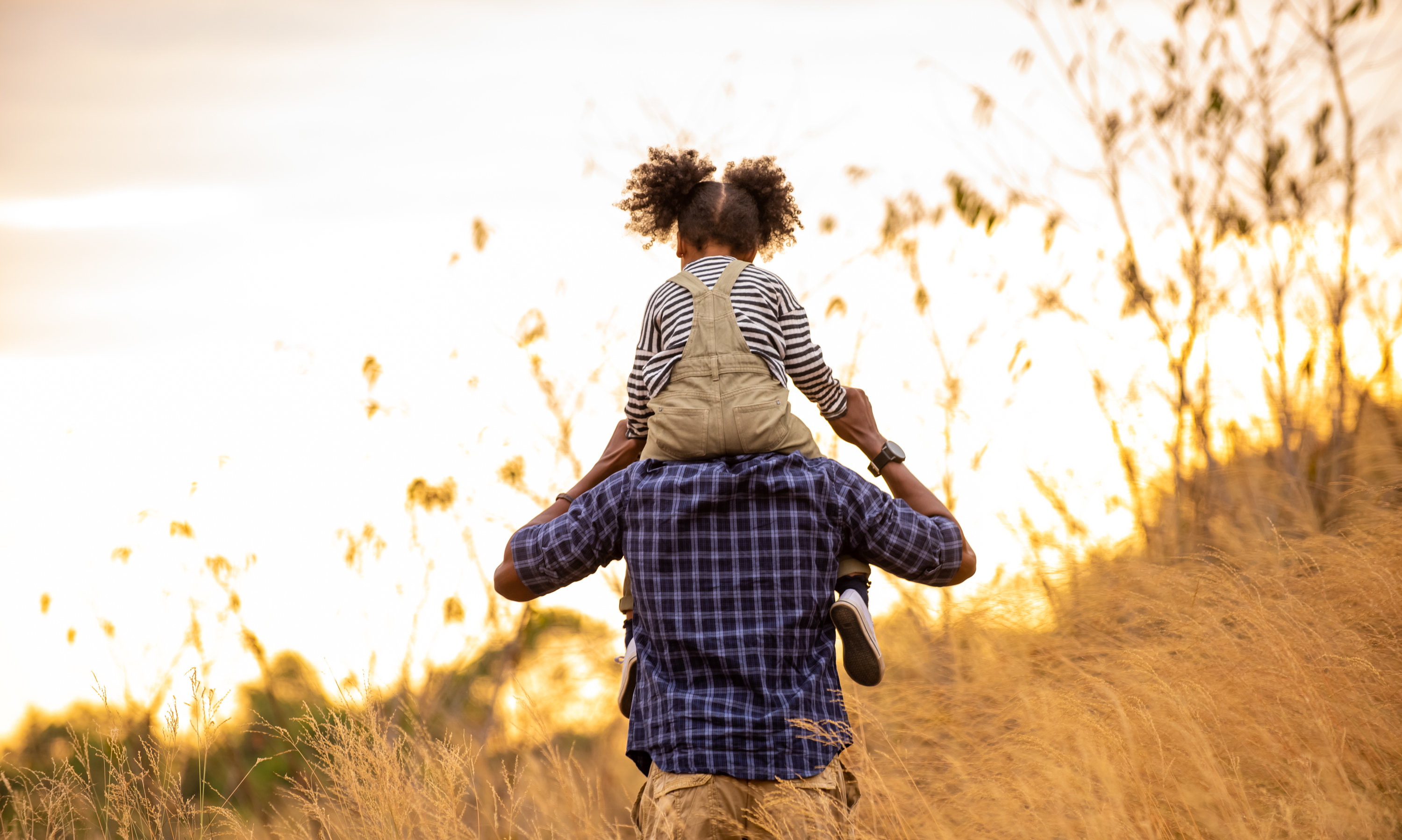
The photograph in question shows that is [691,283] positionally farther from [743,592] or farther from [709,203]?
[743,592]

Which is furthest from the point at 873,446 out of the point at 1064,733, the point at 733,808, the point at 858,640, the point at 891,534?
the point at 1064,733

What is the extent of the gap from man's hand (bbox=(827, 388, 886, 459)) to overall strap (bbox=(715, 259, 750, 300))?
40 centimetres

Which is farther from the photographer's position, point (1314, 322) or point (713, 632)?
point (1314, 322)

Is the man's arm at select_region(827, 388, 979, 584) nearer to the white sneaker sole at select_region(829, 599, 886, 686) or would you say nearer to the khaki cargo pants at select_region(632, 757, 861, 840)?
the white sneaker sole at select_region(829, 599, 886, 686)

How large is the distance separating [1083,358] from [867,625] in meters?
4.16

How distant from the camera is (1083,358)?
582 cm

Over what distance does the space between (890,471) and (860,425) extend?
13cm

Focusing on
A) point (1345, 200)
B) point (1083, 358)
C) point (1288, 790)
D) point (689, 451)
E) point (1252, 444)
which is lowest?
point (1288, 790)

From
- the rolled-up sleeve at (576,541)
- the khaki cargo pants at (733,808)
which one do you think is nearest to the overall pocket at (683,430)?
the rolled-up sleeve at (576,541)

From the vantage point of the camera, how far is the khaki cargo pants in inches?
84.3

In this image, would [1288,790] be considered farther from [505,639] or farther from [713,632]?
[505,639]

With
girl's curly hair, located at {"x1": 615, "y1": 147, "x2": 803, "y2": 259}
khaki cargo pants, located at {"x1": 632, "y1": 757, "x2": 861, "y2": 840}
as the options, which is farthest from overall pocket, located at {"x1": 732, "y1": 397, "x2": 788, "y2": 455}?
khaki cargo pants, located at {"x1": 632, "y1": 757, "x2": 861, "y2": 840}

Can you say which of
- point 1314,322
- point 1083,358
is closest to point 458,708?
point 1083,358

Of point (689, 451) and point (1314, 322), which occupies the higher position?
point (1314, 322)
